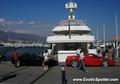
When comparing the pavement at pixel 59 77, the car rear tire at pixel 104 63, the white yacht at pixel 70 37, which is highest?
the white yacht at pixel 70 37

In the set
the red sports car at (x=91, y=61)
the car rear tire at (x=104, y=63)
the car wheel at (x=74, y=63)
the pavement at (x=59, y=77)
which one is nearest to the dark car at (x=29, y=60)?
the red sports car at (x=91, y=61)

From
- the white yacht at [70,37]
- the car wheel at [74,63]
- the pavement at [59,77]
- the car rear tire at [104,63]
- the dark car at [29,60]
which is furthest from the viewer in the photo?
the white yacht at [70,37]

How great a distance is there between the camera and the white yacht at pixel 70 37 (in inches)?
1390

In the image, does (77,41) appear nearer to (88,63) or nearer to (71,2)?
(88,63)

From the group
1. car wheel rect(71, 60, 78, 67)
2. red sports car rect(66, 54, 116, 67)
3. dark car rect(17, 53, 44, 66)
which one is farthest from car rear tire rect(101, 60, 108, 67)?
dark car rect(17, 53, 44, 66)

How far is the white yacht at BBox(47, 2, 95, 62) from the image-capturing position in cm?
3532

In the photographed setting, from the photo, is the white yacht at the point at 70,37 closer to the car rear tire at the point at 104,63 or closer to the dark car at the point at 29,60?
the dark car at the point at 29,60

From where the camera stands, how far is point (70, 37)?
3550 centimetres

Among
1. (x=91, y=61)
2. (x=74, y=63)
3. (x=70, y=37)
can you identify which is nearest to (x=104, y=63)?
(x=91, y=61)

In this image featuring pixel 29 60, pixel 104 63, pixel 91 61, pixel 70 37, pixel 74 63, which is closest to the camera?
pixel 74 63

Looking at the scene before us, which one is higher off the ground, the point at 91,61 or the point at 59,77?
the point at 91,61

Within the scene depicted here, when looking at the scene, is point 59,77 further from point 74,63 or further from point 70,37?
point 70,37

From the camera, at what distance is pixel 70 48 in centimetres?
3772

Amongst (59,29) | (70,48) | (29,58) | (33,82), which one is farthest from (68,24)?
(33,82)
